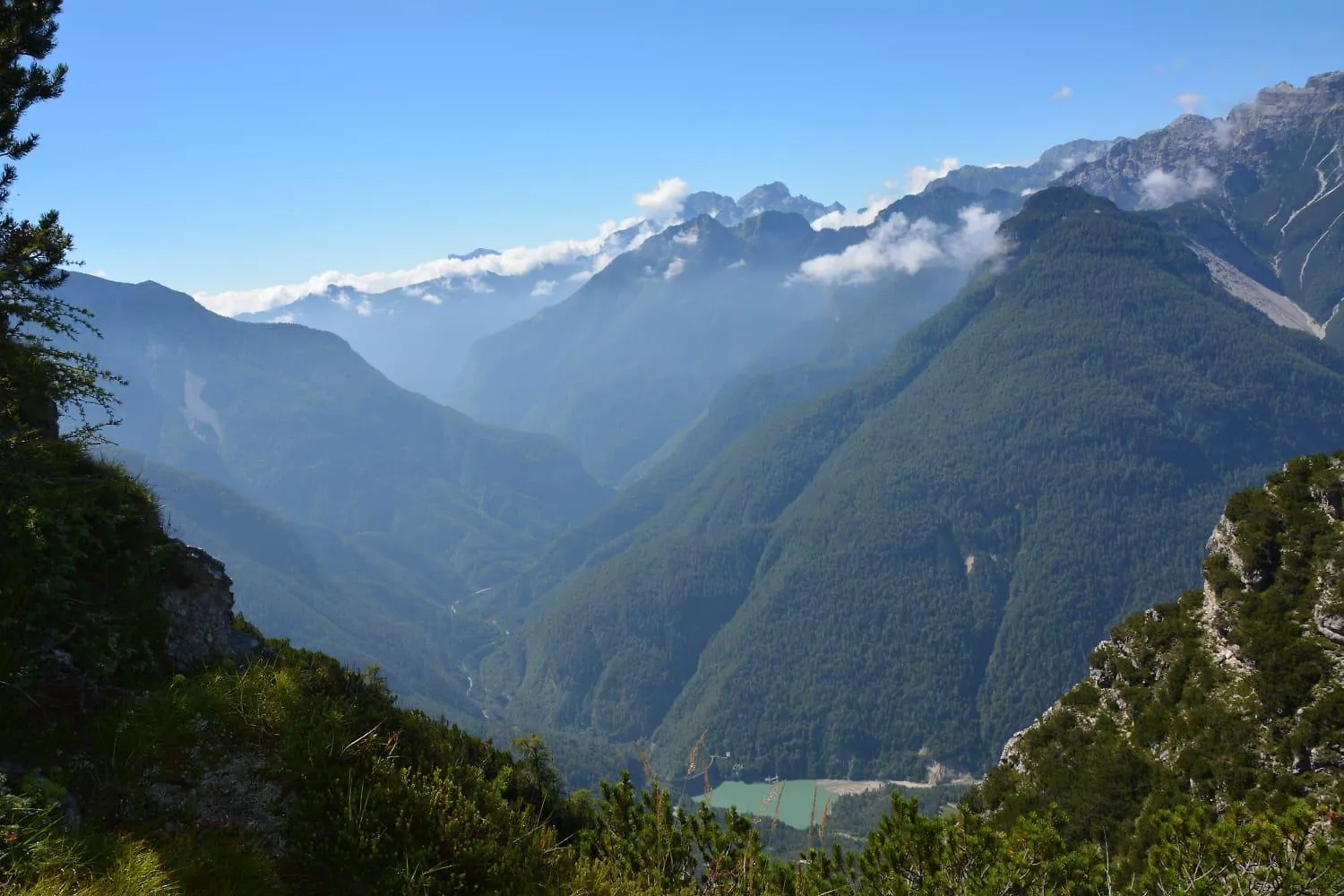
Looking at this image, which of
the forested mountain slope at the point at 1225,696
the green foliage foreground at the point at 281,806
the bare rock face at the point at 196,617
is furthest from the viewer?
the forested mountain slope at the point at 1225,696

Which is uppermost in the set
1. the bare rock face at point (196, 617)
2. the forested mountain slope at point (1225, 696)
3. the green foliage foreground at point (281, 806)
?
the bare rock face at point (196, 617)

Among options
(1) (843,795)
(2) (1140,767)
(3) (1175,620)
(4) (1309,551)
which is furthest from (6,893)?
(1) (843,795)

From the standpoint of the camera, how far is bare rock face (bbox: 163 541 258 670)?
11.6 metres

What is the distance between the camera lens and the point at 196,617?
12.2 m

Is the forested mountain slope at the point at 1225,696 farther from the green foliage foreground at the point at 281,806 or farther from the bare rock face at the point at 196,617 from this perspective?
the bare rock face at the point at 196,617

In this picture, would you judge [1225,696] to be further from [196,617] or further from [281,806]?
[196,617]

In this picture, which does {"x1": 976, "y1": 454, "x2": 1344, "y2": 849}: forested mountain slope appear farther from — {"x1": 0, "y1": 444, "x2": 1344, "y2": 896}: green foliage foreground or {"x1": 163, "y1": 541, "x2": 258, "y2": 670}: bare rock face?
{"x1": 163, "y1": 541, "x2": 258, "y2": 670}: bare rock face

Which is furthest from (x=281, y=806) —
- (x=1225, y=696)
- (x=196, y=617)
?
(x=1225, y=696)

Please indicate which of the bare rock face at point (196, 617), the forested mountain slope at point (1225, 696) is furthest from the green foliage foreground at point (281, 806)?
the forested mountain slope at point (1225, 696)

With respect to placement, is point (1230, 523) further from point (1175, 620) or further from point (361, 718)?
point (361, 718)

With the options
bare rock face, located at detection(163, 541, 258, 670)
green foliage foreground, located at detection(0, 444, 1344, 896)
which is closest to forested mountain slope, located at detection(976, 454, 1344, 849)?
green foliage foreground, located at detection(0, 444, 1344, 896)

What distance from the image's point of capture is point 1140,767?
125 ft

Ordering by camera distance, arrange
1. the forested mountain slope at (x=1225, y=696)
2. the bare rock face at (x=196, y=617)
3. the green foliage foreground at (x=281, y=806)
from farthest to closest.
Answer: the forested mountain slope at (x=1225, y=696) → the bare rock face at (x=196, y=617) → the green foliage foreground at (x=281, y=806)

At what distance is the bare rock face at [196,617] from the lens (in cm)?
1161
